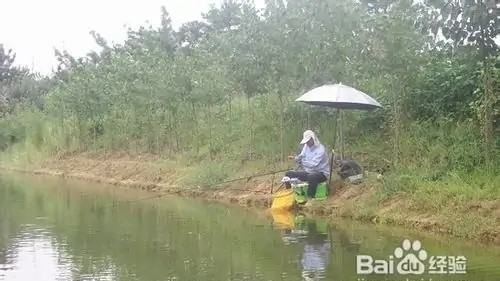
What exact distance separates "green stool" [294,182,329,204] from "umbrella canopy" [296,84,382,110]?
6.12 feet

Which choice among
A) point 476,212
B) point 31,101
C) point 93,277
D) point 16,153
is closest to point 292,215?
point 476,212

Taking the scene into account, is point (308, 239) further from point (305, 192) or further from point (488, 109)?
point (488, 109)

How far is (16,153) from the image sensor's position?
129 feet

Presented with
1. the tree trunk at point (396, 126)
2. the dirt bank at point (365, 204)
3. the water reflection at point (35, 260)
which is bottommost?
the water reflection at point (35, 260)

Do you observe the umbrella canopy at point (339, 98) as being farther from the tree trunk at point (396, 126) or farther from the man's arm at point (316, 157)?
the man's arm at point (316, 157)

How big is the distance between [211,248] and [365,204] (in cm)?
404

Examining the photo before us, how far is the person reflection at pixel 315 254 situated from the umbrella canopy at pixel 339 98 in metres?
2.99

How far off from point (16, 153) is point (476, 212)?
3300 centimetres

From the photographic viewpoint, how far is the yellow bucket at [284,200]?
1518 cm

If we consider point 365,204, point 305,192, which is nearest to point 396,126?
point 365,204

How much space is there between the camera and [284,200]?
1524cm

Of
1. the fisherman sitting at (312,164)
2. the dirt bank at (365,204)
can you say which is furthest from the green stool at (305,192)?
the dirt bank at (365,204)

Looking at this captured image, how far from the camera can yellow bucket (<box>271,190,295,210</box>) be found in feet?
49.8

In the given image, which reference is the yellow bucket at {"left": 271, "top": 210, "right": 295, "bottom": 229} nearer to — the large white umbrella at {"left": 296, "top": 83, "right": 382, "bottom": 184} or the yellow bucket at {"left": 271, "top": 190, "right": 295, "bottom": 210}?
the yellow bucket at {"left": 271, "top": 190, "right": 295, "bottom": 210}
